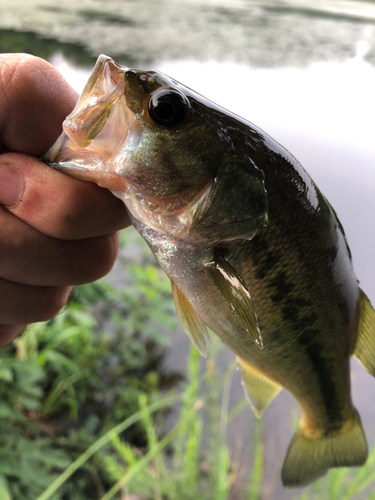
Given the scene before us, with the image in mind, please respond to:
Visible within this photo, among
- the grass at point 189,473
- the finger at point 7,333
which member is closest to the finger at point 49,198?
the finger at point 7,333

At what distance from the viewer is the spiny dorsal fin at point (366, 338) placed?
3.80 ft

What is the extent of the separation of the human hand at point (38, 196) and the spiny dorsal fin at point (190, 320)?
0.80 feet

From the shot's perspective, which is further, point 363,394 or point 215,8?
point 215,8

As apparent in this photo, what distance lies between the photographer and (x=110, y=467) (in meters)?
1.71

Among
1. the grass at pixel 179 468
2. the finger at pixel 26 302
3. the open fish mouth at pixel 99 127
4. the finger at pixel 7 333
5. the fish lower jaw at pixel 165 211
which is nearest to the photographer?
the open fish mouth at pixel 99 127

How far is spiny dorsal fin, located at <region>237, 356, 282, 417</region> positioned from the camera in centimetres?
128

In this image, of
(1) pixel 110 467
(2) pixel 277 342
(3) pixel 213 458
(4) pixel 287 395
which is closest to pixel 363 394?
(4) pixel 287 395

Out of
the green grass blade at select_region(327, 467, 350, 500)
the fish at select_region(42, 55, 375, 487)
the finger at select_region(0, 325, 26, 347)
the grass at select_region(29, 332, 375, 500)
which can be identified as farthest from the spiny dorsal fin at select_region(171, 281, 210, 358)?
the green grass blade at select_region(327, 467, 350, 500)

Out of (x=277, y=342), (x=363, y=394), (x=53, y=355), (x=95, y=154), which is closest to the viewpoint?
(x=95, y=154)

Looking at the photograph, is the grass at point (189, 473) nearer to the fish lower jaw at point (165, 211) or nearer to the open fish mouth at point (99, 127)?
the fish lower jaw at point (165, 211)

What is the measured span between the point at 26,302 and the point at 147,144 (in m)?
0.55

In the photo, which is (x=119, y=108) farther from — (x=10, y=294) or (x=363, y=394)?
(x=363, y=394)

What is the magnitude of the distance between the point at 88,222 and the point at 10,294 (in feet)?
1.02

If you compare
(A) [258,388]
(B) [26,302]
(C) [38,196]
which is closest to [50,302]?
(B) [26,302]
